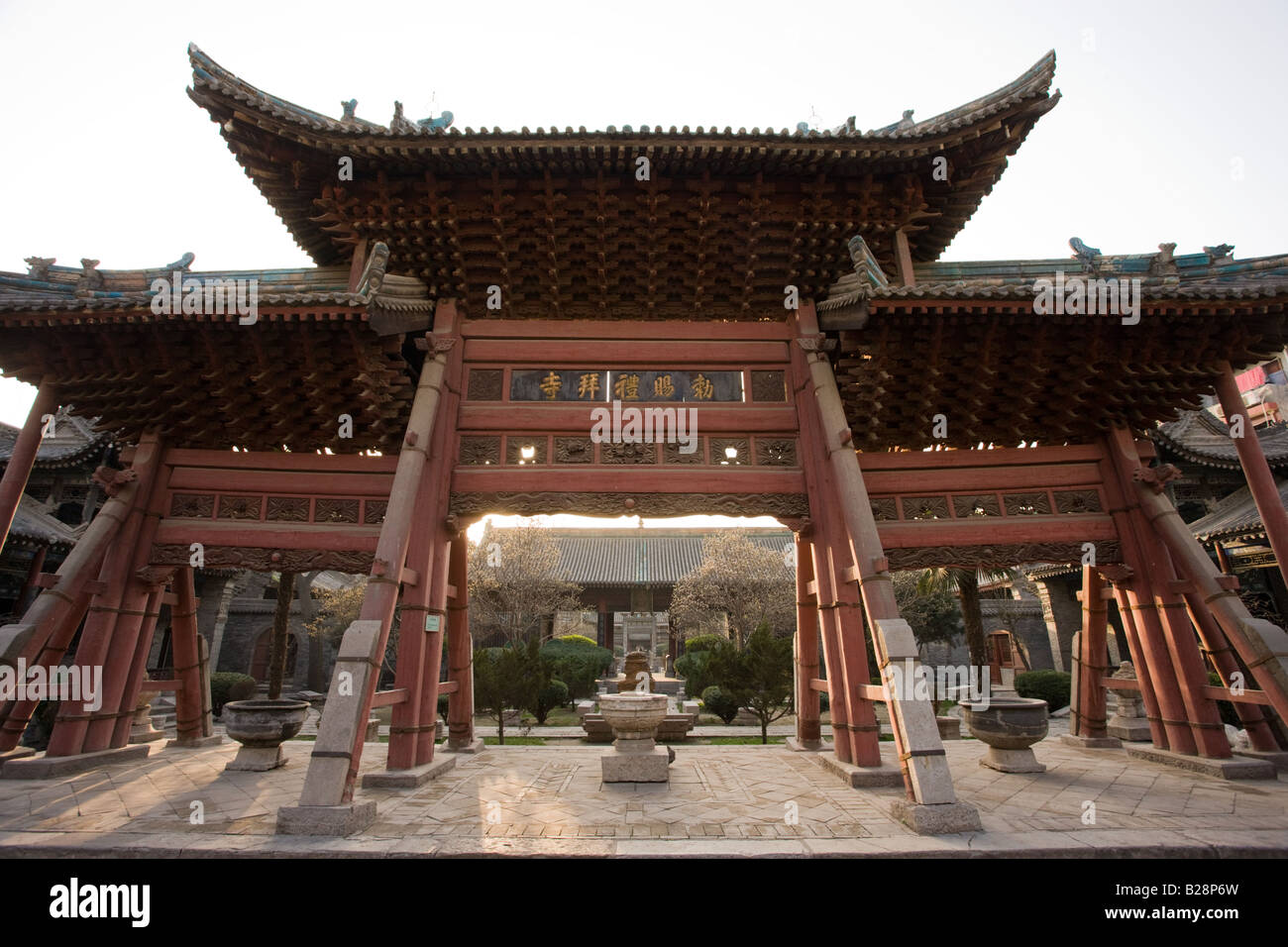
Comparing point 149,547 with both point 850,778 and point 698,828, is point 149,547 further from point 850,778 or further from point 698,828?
point 850,778

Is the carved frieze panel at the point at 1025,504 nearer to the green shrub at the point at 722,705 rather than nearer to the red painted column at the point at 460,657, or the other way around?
the red painted column at the point at 460,657

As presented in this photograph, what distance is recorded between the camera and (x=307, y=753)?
915 centimetres

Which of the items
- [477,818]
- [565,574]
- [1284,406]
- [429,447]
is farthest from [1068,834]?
[1284,406]

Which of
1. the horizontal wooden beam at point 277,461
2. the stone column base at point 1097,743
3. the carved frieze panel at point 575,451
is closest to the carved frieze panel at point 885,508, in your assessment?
the carved frieze panel at point 575,451

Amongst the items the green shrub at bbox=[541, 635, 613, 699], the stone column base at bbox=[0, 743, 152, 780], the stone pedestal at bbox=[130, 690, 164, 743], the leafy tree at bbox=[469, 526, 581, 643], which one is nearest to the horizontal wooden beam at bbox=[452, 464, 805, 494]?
the stone column base at bbox=[0, 743, 152, 780]

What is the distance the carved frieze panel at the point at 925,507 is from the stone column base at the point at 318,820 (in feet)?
22.3

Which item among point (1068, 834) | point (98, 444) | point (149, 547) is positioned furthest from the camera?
point (98, 444)

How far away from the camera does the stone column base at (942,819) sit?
194 inches

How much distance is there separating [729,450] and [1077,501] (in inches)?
183

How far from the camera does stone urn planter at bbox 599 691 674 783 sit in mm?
6895

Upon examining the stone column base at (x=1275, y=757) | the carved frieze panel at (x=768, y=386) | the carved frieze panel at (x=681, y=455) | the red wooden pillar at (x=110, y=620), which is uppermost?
the carved frieze panel at (x=768, y=386)

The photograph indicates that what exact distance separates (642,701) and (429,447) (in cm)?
402

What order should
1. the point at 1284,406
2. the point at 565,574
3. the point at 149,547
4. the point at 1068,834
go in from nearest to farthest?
1. the point at 1068,834
2. the point at 149,547
3. the point at 1284,406
4. the point at 565,574

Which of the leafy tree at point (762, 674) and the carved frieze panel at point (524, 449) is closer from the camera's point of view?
the carved frieze panel at point (524, 449)
